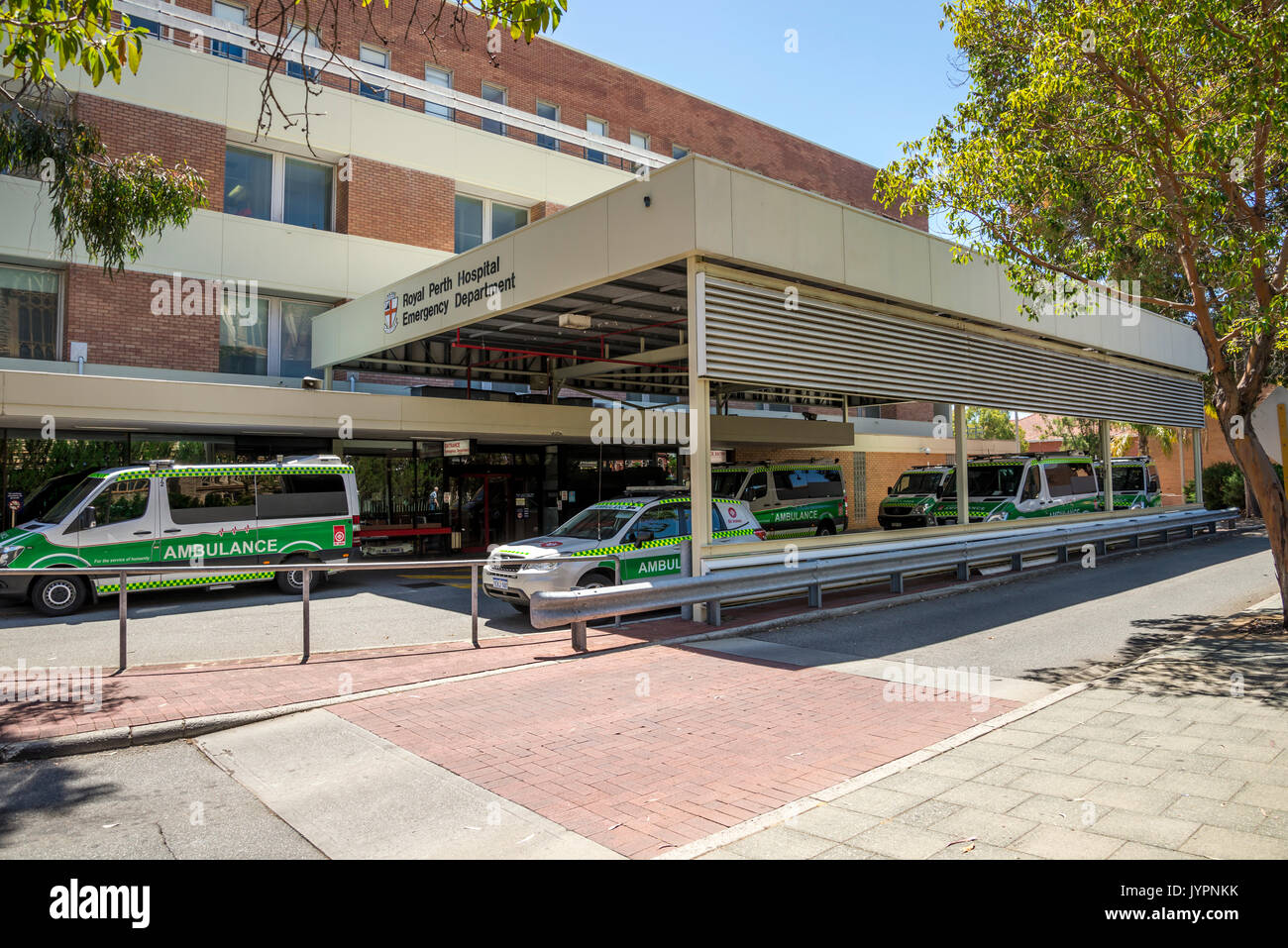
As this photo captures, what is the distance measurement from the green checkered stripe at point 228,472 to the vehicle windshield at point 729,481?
8288mm

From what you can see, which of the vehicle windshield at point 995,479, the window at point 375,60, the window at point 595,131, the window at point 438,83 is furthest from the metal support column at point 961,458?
the window at point 375,60

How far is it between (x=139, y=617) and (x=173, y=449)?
651 centimetres

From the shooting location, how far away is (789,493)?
20.3 meters

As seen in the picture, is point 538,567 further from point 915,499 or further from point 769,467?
point 915,499

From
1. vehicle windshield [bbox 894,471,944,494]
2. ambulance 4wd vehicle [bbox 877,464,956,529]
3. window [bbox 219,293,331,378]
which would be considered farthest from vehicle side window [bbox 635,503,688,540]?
vehicle windshield [bbox 894,471,944,494]

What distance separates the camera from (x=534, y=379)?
72.0ft

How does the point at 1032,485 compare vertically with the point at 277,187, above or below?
below

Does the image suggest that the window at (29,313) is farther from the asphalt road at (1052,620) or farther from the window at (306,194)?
the asphalt road at (1052,620)

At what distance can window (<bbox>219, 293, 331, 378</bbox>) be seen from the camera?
19062 mm

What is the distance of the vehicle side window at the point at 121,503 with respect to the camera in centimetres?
1301

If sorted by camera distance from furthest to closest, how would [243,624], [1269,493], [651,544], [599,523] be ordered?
[599,523] < [651,544] < [243,624] < [1269,493]

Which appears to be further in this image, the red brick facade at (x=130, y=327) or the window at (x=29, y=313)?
the red brick facade at (x=130, y=327)

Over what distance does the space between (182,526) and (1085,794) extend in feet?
44.9

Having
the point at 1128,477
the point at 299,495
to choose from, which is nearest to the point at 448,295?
the point at 299,495
